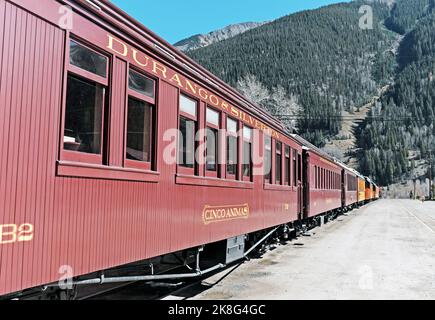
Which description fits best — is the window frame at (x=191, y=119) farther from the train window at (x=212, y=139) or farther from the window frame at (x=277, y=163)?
the window frame at (x=277, y=163)

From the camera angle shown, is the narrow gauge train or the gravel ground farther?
the gravel ground

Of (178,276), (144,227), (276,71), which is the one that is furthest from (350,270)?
(276,71)

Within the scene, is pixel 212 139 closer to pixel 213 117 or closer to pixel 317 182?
Result: pixel 213 117

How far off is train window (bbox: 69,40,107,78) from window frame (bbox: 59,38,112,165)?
3 centimetres

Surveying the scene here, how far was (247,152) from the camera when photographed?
847cm

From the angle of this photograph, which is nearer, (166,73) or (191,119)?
(166,73)

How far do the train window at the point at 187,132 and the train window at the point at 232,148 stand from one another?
1.31 meters

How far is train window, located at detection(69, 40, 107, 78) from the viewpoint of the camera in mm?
3971

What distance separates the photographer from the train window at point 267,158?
9625 millimetres

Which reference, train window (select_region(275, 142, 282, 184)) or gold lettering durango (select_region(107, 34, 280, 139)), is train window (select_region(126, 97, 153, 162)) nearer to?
gold lettering durango (select_region(107, 34, 280, 139))

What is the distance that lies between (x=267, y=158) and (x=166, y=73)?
15.5 feet

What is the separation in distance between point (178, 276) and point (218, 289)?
1737 millimetres

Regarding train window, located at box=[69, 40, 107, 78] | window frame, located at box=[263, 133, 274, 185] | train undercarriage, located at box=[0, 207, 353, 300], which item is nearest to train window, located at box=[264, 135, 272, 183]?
window frame, located at box=[263, 133, 274, 185]

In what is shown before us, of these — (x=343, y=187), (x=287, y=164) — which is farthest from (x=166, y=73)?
(x=343, y=187)
